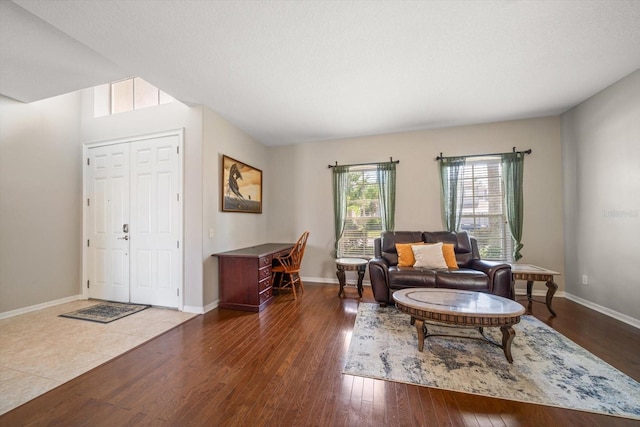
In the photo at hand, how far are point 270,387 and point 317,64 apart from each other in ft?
9.45

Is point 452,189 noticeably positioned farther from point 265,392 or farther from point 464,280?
point 265,392

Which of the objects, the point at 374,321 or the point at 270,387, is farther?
the point at 374,321

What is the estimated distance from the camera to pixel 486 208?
3945 mm

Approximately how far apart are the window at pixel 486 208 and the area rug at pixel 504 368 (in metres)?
1.60

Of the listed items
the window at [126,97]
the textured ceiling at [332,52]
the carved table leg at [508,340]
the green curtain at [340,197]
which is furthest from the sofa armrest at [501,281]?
the window at [126,97]

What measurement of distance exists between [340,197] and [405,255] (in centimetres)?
161

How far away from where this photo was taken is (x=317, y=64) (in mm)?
2348

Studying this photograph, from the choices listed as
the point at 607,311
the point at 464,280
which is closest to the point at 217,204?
the point at 464,280

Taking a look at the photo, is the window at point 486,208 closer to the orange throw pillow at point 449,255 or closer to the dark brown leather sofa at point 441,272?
the dark brown leather sofa at point 441,272

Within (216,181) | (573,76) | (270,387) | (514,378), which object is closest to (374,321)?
(514,378)

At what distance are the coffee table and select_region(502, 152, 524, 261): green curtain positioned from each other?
2001 mm

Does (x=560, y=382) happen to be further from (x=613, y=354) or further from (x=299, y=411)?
(x=299, y=411)

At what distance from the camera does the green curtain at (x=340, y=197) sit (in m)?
4.47

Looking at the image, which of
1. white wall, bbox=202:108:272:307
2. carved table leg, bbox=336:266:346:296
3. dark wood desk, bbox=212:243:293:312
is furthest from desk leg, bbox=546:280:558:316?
white wall, bbox=202:108:272:307
